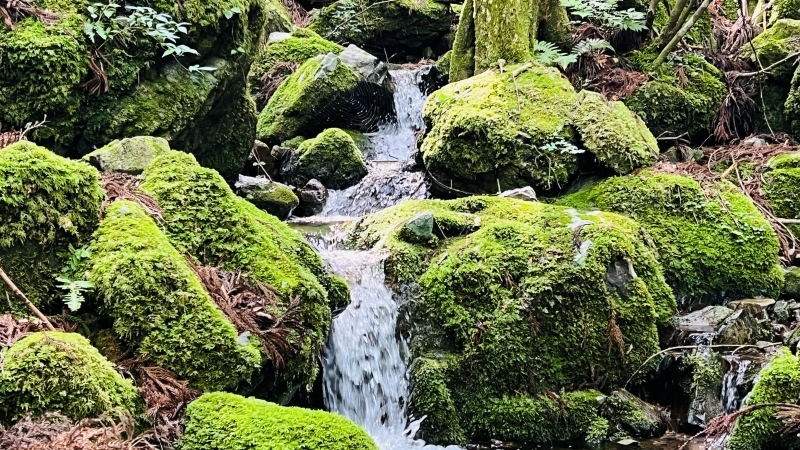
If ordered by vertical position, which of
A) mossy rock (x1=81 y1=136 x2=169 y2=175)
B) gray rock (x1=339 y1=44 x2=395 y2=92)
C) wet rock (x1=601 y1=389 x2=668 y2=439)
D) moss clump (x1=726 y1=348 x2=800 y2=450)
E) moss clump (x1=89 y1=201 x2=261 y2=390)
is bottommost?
wet rock (x1=601 y1=389 x2=668 y2=439)

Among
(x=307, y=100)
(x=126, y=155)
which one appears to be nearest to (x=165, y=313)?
(x=126, y=155)

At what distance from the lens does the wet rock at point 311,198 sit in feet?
28.5

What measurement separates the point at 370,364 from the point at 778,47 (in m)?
9.08

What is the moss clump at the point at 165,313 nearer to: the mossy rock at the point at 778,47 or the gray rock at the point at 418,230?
the gray rock at the point at 418,230

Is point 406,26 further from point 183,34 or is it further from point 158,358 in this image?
point 158,358

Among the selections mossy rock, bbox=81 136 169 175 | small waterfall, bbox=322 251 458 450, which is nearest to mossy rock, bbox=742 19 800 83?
small waterfall, bbox=322 251 458 450

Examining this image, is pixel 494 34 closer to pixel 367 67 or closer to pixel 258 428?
pixel 367 67

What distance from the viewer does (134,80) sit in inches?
241

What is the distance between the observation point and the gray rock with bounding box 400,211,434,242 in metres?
5.82

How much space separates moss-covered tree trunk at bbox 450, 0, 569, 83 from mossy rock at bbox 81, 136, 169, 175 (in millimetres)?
5334

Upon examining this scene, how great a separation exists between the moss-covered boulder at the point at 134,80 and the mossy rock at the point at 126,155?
1.87 feet

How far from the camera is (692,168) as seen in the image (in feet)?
26.5

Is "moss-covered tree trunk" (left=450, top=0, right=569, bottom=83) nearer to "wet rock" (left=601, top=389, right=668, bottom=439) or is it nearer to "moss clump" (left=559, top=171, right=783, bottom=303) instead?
"moss clump" (left=559, top=171, right=783, bottom=303)

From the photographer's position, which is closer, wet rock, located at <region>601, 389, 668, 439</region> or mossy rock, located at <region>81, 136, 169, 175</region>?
wet rock, located at <region>601, 389, 668, 439</region>
